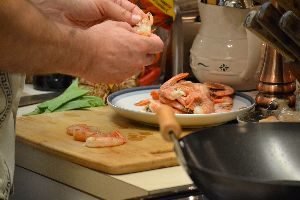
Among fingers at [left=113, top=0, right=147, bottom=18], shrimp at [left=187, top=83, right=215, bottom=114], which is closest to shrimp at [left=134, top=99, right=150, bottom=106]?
shrimp at [left=187, top=83, right=215, bottom=114]

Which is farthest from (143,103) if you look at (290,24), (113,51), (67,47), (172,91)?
(290,24)

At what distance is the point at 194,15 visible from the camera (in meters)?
2.19

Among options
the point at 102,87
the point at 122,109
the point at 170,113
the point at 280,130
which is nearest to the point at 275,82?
the point at 122,109

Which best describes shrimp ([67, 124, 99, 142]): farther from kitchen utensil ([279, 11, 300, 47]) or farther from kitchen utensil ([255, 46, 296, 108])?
kitchen utensil ([279, 11, 300, 47])

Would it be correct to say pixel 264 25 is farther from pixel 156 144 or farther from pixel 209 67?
pixel 209 67

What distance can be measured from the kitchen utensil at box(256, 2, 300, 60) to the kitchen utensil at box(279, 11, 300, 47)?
0.11ft

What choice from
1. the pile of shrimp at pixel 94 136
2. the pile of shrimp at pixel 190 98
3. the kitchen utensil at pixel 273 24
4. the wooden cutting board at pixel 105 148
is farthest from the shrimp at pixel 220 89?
the kitchen utensil at pixel 273 24

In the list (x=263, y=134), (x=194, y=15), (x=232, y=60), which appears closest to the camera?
(x=263, y=134)

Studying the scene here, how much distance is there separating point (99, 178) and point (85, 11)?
0.38 meters

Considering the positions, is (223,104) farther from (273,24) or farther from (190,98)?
(273,24)

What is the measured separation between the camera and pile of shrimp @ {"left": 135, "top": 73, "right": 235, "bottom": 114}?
5.34 ft

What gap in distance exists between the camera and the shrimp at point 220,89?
1749mm

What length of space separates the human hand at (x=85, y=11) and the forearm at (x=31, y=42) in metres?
0.25

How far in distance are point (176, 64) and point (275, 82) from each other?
0.44 m
